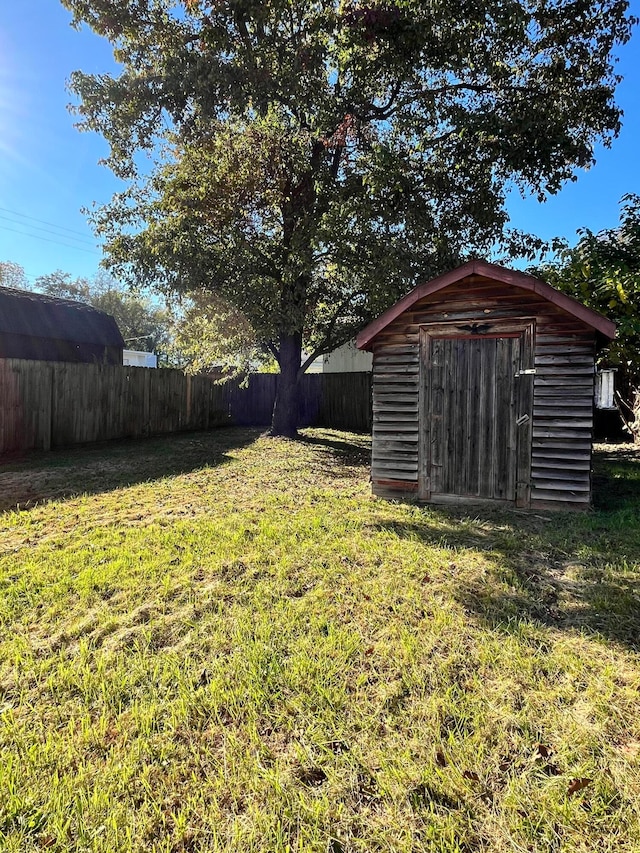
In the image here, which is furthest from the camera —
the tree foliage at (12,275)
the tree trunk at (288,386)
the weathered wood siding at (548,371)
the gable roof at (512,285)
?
the tree foliage at (12,275)

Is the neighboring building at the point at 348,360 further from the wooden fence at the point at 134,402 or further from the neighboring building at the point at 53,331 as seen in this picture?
the neighboring building at the point at 53,331

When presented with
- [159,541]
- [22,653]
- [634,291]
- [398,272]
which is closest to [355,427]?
[398,272]

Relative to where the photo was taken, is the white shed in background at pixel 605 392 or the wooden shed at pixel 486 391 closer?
the wooden shed at pixel 486 391

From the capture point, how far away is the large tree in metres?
8.08

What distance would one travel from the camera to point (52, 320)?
16.9 m

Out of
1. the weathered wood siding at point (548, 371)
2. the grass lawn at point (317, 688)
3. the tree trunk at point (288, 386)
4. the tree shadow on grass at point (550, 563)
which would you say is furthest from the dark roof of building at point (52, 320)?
the tree shadow on grass at point (550, 563)

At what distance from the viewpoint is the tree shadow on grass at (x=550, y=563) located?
3061 millimetres

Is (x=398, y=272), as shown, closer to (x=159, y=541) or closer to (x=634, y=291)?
(x=634, y=291)

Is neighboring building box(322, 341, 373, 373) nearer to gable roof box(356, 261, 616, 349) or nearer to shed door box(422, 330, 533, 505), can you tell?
gable roof box(356, 261, 616, 349)

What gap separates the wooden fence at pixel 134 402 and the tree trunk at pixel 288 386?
10.3 feet

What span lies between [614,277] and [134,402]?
10.9 m

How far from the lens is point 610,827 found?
1607 mm

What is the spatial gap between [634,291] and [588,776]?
28.3 ft

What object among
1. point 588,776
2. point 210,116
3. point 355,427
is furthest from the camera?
point 355,427
